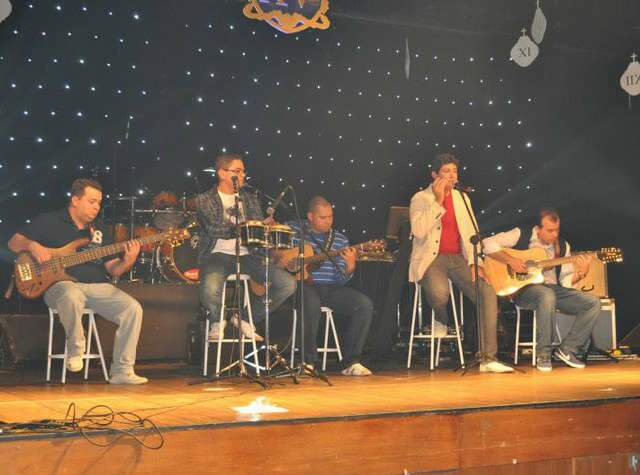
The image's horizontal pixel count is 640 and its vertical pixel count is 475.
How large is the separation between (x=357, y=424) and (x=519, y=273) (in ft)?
11.5

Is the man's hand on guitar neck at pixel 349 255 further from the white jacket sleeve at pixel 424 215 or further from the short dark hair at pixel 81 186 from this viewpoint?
the short dark hair at pixel 81 186

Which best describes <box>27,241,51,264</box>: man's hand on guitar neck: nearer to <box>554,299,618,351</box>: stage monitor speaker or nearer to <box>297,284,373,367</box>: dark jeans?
<box>297,284,373,367</box>: dark jeans

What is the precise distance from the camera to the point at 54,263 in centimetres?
546

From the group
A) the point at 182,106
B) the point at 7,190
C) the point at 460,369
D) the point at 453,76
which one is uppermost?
the point at 453,76

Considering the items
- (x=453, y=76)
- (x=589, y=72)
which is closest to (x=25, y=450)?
(x=453, y=76)

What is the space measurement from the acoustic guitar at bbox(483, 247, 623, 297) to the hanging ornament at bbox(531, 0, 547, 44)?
8.01ft

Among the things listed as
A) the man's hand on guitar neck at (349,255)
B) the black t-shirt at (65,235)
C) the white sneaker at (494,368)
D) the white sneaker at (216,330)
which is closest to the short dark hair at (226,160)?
the black t-shirt at (65,235)

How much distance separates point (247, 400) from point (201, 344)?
2.61 m

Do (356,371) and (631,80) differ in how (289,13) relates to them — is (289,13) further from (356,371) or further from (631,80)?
(356,371)

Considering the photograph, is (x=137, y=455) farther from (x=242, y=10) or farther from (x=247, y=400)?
(x=242, y=10)

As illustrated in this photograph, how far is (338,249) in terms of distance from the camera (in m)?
6.41

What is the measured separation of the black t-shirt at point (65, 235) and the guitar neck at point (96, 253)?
→ 0.07 metres

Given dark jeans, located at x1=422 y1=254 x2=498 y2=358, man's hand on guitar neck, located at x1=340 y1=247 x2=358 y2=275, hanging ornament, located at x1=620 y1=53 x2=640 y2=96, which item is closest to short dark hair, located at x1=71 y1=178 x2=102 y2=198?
man's hand on guitar neck, located at x1=340 y1=247 x2=358 y2=275

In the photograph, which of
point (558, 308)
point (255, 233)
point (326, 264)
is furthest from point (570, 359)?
point (255, 233)
